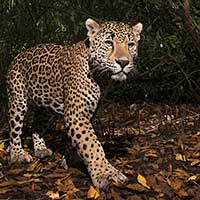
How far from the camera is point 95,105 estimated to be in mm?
5598

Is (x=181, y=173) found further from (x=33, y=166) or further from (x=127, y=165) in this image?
(x=33, y=166)

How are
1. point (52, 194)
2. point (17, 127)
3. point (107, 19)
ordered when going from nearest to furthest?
1. point (52, 194)
2. point (17, 127)
3. point (107, 19)

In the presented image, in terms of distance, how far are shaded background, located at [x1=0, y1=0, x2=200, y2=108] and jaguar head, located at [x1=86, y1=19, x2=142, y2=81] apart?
2036 mm

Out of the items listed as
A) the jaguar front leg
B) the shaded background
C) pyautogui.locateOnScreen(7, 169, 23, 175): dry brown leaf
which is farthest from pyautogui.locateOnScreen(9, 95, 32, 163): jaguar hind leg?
the shaded background

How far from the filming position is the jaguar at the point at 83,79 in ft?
17.1

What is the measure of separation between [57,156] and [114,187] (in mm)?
1520

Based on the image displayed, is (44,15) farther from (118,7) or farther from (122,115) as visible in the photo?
(122,115)

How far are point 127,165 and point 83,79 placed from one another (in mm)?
1044

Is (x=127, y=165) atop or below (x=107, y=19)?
below

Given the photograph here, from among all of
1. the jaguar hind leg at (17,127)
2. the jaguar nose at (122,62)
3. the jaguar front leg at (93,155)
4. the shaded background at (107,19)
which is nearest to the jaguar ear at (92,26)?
the jaguar nose at (122,62)

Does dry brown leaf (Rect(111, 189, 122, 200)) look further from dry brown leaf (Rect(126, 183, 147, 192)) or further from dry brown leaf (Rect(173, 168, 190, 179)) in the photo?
dry brown leaf (Rect(173, 168, 190, 179))

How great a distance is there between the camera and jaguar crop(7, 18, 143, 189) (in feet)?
17.1

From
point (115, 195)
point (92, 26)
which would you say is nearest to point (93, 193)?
point (115, 195)

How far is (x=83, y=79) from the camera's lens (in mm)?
5512
